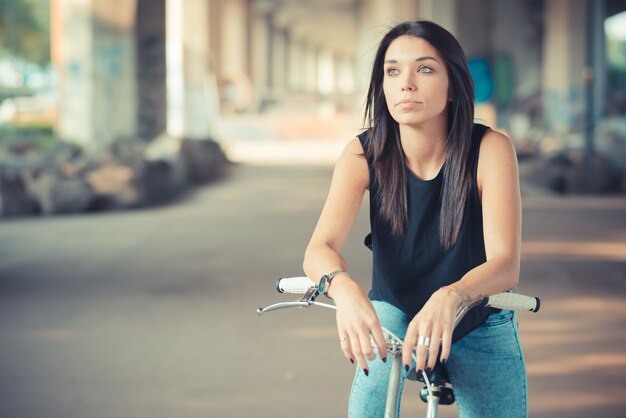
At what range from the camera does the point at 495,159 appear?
2.24 metres

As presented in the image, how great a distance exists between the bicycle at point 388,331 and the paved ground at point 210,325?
2.38 meters

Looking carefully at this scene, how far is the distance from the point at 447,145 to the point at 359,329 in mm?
593

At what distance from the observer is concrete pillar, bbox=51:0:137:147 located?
1683 centimetres

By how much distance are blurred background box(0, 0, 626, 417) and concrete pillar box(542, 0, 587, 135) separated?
0.06 meters

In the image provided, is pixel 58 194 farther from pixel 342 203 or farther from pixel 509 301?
pixel 509 301

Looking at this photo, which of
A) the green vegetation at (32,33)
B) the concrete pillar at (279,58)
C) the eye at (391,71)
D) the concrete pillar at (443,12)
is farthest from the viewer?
the concrete pillar at (279,58)

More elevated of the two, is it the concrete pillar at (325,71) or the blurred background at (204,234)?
the concrete pillar at (325,71)

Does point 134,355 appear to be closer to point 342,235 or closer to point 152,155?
point 342,235

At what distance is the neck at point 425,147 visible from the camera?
89.0 inches

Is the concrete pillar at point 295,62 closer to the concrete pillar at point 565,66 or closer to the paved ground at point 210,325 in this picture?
the concrete pillar at point 565,66

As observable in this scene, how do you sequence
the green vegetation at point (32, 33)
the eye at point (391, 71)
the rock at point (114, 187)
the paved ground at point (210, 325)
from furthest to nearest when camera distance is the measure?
the green vegetation at point (32, 33) → the rock at point (114, 187) → the paved ground at point (210, 325) → the eye at point (391, 71)

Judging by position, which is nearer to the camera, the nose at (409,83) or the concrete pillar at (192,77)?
the nose at (409,83)

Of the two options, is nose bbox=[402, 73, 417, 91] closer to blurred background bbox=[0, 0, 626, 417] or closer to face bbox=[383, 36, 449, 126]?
face bbox=[383, 36, 449, 126]

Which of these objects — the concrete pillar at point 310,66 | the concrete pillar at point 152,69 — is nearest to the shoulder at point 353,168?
the concrete pillar at point 152,69
